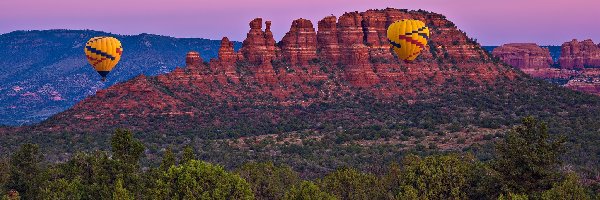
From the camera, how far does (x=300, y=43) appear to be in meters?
135

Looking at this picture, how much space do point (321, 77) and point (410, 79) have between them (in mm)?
12848

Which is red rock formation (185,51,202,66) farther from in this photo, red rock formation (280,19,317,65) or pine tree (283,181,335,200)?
pine tree (283,181,335,200)

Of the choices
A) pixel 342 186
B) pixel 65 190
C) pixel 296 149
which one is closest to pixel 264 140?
pixel 296 149

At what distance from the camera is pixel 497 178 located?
50.3 m

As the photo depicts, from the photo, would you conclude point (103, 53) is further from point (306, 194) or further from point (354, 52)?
point (354, 52)

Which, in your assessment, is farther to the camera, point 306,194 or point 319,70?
point 319,70

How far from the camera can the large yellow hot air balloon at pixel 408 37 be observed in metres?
84.6

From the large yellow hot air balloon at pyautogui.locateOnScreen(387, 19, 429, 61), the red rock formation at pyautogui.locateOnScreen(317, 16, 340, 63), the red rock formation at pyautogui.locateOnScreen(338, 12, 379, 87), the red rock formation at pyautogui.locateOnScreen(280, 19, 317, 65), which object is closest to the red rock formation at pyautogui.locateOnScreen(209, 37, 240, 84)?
the red rock formation at pyautogui.locateOnScreen(280, 19, 317, 65)

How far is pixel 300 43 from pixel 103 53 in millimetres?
53040

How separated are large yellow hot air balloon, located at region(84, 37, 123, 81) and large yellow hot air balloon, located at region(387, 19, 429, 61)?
26.4 m

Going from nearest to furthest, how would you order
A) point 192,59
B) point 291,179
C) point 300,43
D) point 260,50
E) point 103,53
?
point 291,179 < point 103,53 < point 192,59 < point 260,50 < point 300,43

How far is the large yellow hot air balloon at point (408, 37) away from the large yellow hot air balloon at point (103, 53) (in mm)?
26373

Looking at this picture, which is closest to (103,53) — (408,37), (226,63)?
(408,37)

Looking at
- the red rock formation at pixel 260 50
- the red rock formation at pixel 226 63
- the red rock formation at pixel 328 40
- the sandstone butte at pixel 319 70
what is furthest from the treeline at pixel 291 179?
the red rock formation at pixel 328 40
